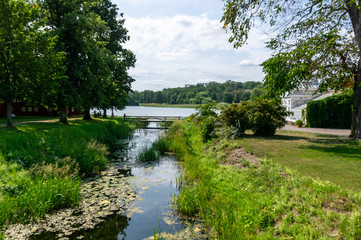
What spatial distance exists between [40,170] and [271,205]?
944 cm

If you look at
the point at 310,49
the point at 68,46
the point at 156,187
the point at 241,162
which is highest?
the point at 68,46

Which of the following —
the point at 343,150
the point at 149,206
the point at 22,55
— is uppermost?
the point at 22,55

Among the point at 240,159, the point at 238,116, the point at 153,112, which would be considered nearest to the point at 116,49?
the point at 238,116

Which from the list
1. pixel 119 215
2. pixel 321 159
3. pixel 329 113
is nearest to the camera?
pixel 119 215

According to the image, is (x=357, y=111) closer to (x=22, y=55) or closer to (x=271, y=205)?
(x=271, y=205)

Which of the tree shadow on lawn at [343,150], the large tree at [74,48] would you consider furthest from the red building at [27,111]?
the tree shadow on lawn at [343,150]

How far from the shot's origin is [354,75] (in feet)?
49.6

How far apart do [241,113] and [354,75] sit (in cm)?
753

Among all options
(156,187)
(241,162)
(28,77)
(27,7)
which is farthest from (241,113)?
(27,7)

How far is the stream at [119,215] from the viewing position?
654cm

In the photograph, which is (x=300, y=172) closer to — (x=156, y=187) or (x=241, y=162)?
(x=241, y=162)

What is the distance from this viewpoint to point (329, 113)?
1053 inches

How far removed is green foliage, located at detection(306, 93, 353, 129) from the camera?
25.6 m

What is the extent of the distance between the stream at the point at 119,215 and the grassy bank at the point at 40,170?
18.4 inches
